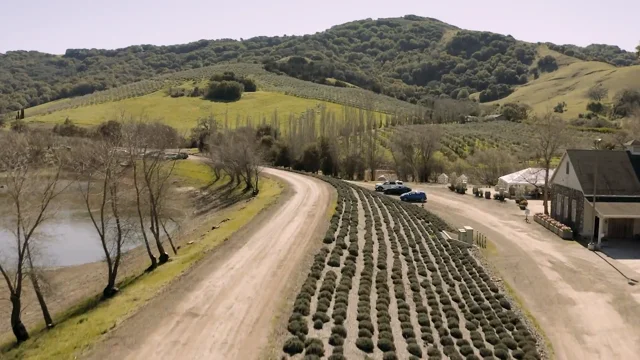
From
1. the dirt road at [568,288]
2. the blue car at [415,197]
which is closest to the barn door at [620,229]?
the dirt road at [568,288]

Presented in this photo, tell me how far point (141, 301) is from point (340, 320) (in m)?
Result: 10.00

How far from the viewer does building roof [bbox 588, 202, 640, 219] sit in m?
41.2

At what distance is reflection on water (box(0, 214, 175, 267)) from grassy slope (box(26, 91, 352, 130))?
6849 cm

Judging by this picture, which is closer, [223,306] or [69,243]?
[223,306]

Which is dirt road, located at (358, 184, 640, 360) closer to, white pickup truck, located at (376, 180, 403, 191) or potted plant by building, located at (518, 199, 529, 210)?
potted plant by building, located at (518, 199, 529, 210)

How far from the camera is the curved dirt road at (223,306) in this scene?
20.3 metres

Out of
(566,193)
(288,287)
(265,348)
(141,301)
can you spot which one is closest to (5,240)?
(141,301)

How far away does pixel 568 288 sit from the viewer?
32.5 m

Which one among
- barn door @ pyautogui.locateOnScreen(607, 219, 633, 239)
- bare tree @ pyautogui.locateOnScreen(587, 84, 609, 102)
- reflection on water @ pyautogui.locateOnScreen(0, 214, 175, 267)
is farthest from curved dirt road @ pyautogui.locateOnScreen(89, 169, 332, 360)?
bare tree @ pyautogui.locateOnScreen(587, 84, 609, 102)

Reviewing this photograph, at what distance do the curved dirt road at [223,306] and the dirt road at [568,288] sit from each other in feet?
44.2

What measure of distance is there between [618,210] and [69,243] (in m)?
48.1

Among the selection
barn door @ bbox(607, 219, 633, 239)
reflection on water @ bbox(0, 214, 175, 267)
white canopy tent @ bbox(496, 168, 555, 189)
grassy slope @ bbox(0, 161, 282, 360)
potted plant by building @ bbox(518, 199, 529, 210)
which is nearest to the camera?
grassy slope @ bbox(0, 161, 282, 360)

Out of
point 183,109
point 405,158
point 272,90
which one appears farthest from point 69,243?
point 272,90

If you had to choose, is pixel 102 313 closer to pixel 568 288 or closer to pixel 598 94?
pixel 568 288
